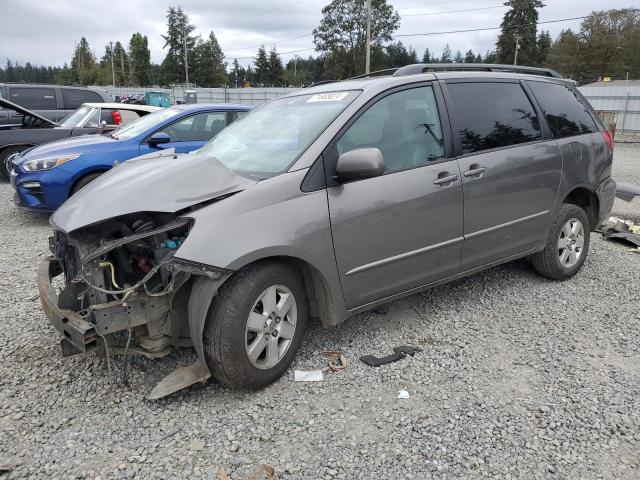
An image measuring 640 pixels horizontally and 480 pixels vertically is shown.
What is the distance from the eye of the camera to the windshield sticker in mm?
3607

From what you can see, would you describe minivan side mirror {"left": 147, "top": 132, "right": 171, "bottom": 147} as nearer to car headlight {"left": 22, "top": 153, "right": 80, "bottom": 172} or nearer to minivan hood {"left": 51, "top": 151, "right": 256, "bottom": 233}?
car headlight {"left": 22, "top": 153, "right": 80, "bottom": 172}

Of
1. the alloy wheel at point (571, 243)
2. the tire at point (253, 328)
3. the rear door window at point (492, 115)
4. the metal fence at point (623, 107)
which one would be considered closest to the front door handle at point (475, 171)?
the rear door window at point (492, 115)

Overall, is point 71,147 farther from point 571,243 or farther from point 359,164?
point 571,243

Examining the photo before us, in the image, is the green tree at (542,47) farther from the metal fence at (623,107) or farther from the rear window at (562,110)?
the rear window at (562,110)

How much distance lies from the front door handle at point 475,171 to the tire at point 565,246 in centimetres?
117

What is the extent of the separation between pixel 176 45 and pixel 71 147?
8875cm

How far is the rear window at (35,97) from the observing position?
46.2 feet

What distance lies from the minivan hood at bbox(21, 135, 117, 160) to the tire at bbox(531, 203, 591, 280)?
5.46m

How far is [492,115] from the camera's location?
4.13m

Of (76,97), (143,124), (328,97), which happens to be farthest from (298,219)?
(76,97)

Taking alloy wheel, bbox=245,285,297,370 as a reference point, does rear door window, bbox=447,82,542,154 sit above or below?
above

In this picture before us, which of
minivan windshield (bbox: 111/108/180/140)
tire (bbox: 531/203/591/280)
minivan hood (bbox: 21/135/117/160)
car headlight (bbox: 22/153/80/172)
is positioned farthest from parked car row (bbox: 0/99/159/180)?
tire (bbox: 531/203/591/280)

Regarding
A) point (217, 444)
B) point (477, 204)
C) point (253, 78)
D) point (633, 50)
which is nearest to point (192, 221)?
point (217, 444)

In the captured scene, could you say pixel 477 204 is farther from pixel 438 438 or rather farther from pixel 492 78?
pixel 438 438
